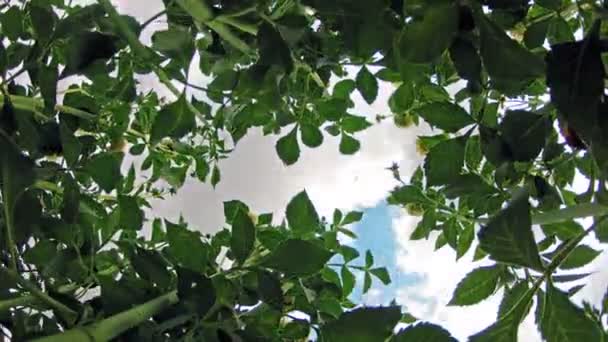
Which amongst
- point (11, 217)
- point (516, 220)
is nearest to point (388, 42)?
point (516, 220)

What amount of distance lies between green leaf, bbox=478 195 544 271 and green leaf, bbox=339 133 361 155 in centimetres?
86

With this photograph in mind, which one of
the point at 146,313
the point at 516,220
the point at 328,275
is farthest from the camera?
the point at 328,275

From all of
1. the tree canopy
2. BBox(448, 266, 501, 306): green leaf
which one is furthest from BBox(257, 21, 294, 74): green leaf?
BBox(448, 266, 501, 306): green leaf

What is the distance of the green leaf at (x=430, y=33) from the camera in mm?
501

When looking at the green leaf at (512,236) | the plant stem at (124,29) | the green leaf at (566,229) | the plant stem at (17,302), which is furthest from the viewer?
the green leaf at (566,229)

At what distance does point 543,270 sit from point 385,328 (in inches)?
4.8

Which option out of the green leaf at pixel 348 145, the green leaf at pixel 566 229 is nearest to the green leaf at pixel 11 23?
the green leaf at pixel 348 145

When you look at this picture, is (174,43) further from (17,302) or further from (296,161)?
(296,161)

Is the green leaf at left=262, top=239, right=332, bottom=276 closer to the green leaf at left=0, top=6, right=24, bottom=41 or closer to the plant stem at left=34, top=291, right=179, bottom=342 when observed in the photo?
the plant stem at left=34, top=291, right=179, bottom=342

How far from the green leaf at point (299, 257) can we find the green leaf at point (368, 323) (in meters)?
0.07

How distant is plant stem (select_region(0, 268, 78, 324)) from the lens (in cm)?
55

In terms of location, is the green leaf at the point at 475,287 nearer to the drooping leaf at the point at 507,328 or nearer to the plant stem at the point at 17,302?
the drooping leaf at the point at 507,328

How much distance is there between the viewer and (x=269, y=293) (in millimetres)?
672

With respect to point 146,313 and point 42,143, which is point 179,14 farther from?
point 146,313
